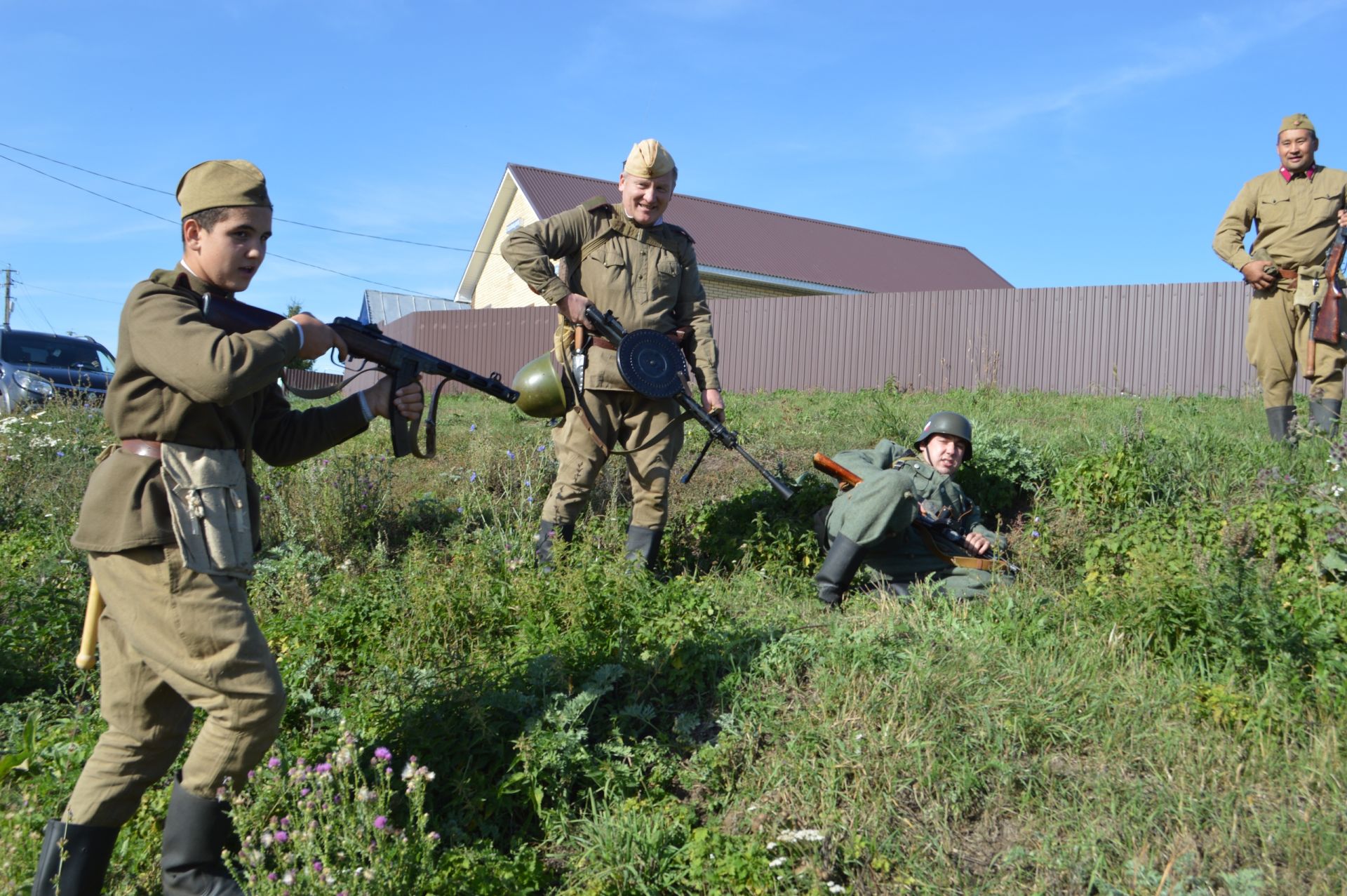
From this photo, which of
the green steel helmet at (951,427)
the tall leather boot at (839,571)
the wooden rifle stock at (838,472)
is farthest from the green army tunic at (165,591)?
the green steel helmet at (951,427)

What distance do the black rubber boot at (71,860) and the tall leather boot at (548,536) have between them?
2.38 m

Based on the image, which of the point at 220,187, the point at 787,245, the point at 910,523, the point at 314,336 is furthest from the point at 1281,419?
the point at 787,245

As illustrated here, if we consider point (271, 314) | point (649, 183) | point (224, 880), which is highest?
point (649, 183)

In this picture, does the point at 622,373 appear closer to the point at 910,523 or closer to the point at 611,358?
the point at 611,358

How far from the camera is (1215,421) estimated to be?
305 inches

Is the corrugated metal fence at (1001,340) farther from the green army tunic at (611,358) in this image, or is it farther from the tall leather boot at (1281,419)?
the green army tunic at (611,358)

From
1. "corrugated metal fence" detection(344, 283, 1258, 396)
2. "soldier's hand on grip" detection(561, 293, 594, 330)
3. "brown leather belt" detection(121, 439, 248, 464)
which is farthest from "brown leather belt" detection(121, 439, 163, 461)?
"corrugated metal fence" detection(344, 283, 1258, 396)

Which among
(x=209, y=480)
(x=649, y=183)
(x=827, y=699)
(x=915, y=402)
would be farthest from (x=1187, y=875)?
(x=915, y=402)

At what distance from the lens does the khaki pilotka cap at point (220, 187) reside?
2775mm

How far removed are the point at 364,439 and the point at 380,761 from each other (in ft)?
19.9

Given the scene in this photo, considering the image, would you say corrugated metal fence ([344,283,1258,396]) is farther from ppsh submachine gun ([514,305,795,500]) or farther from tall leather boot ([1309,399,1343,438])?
ppsh submachine gun ([514,305,795,500])

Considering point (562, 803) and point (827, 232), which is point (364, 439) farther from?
point (827, 232)

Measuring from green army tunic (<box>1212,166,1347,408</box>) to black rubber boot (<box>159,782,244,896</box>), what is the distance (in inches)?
243

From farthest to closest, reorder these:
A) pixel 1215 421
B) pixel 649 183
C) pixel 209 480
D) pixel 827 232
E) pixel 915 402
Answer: pixel 827 232 < pixel 915 402 < pixel 1215 421 < pixel 649 183 < pixel 209 480
